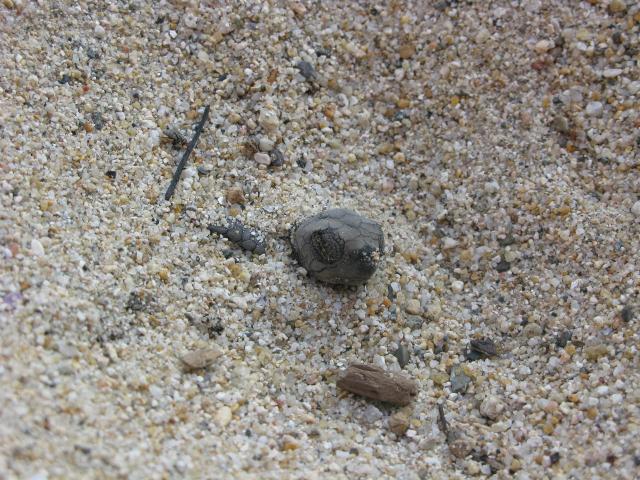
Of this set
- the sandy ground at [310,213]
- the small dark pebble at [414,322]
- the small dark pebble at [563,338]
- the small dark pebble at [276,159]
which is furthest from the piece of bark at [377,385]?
the small dark pebble at [276,159]

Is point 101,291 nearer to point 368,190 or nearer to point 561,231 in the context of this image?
point 368,190

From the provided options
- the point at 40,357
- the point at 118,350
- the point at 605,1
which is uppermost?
the point at 605,1

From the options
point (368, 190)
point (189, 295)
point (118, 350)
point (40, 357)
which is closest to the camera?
point (40, 357)

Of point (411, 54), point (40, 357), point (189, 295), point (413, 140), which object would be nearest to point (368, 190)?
point (413, 140)

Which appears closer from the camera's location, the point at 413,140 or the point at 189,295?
the point at 189,295

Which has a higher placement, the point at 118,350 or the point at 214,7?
the point at 214,7

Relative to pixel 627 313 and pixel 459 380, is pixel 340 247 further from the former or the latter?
pixel 627 313

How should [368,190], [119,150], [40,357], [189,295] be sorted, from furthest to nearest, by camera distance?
[368,190], [119,150], [189,295], [40,357]

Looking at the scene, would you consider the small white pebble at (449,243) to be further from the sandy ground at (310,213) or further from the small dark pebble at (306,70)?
the small dark pebble at (306,70)
